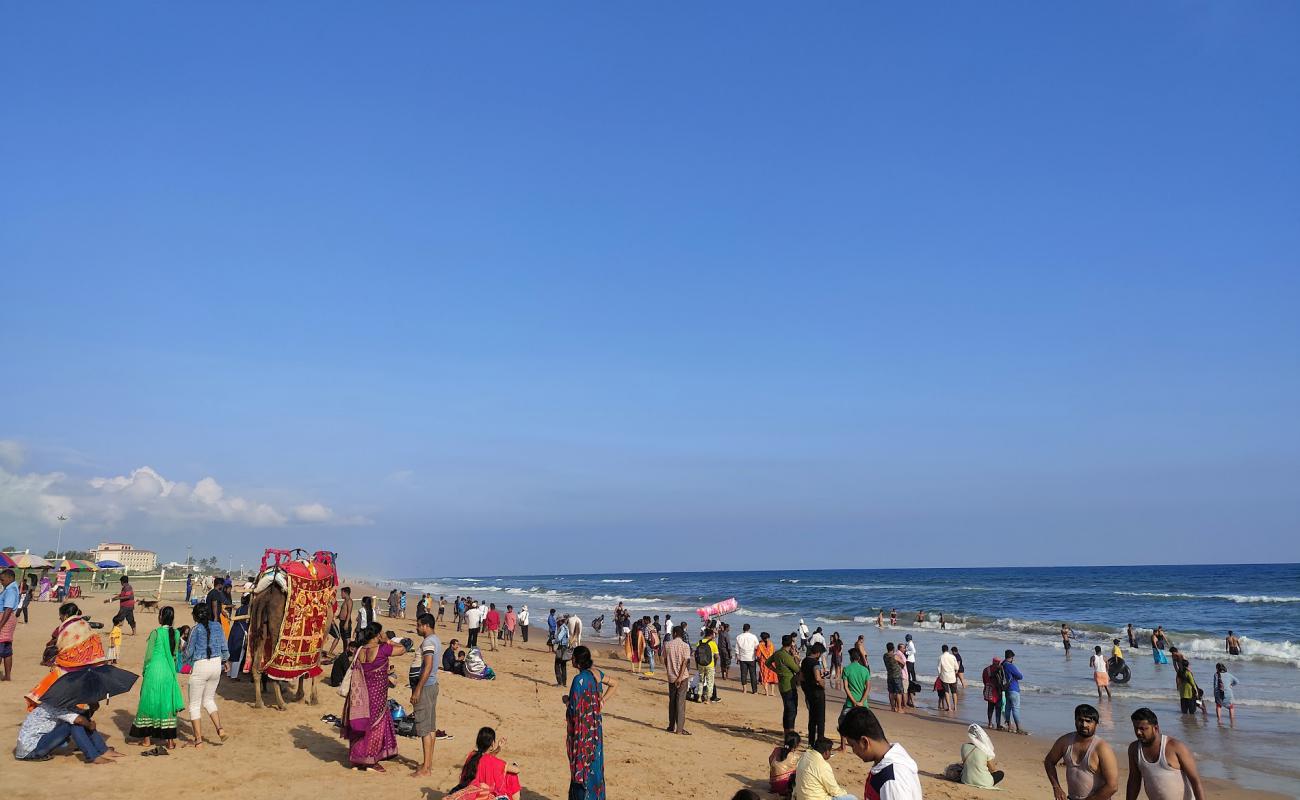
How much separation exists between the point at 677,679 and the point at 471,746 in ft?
10.5

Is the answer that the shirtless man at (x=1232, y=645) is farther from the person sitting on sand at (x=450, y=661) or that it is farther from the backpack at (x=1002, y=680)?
the person sitting on sand at (x=450, y=661)

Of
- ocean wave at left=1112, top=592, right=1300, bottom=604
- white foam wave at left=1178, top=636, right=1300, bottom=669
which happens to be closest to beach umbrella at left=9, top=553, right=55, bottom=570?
white foam wave at left=1178, top=636, right=1300, bottom=669

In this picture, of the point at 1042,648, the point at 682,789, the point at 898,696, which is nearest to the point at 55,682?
the point at 682,789

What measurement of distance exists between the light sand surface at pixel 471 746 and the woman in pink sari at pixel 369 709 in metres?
0.21

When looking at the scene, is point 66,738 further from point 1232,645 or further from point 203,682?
point 1232,645

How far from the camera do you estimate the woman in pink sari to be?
9.02m

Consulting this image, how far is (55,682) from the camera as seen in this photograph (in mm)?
8492

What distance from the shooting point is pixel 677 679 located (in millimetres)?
12391

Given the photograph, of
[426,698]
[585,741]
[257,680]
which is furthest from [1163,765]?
[257,680]

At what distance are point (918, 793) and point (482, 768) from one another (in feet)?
15.1

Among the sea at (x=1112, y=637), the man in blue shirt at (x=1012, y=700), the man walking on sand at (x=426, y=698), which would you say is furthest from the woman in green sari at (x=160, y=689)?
the man in blue shirt at (x=1012, y=700)

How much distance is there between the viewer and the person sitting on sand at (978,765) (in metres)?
10.6

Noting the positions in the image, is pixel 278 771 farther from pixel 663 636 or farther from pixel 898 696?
pixel 663 636

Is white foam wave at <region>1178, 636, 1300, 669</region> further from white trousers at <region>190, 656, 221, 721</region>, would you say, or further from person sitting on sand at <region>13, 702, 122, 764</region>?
person sitting on sand at <region>13, 702, 122, 764</region>
